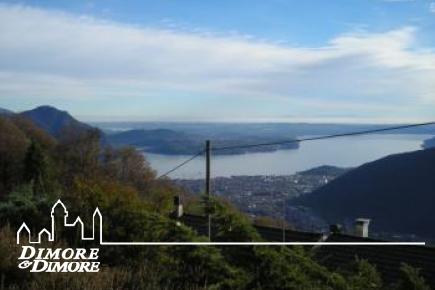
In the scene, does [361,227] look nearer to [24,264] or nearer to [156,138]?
[24,264]

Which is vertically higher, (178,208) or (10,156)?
(10,156)

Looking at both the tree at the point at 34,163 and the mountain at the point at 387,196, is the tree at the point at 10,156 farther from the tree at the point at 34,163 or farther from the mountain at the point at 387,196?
the mountain at the point at 387,196

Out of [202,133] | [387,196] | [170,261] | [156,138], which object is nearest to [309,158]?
[387,196]

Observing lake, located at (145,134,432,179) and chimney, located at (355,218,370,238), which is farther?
lake, located at (145,134,432,179)

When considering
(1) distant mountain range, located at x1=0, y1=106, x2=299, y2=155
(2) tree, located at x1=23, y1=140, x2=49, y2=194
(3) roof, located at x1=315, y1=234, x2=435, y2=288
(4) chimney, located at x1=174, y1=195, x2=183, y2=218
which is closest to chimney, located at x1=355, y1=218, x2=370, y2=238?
(3) roof, located at x1=315, y1=234, x2=435, y2=288

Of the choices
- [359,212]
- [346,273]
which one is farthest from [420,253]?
[359,212]

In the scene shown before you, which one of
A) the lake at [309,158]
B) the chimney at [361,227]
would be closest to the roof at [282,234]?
the chimney at [361,227]

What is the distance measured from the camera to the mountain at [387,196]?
36688mm

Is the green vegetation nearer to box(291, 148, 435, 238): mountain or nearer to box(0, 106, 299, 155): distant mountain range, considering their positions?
box(0, 106, 299, 155): distant mountain range

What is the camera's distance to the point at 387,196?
1700 inches

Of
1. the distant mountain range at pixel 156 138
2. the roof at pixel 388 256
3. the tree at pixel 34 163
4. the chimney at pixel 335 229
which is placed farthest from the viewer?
the tree at pixel 34 163

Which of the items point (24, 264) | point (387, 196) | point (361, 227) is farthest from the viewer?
point (387, 196)

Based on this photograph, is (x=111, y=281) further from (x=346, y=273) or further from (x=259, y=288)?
(x=346, y=273)

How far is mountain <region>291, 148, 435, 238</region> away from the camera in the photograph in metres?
36.7
